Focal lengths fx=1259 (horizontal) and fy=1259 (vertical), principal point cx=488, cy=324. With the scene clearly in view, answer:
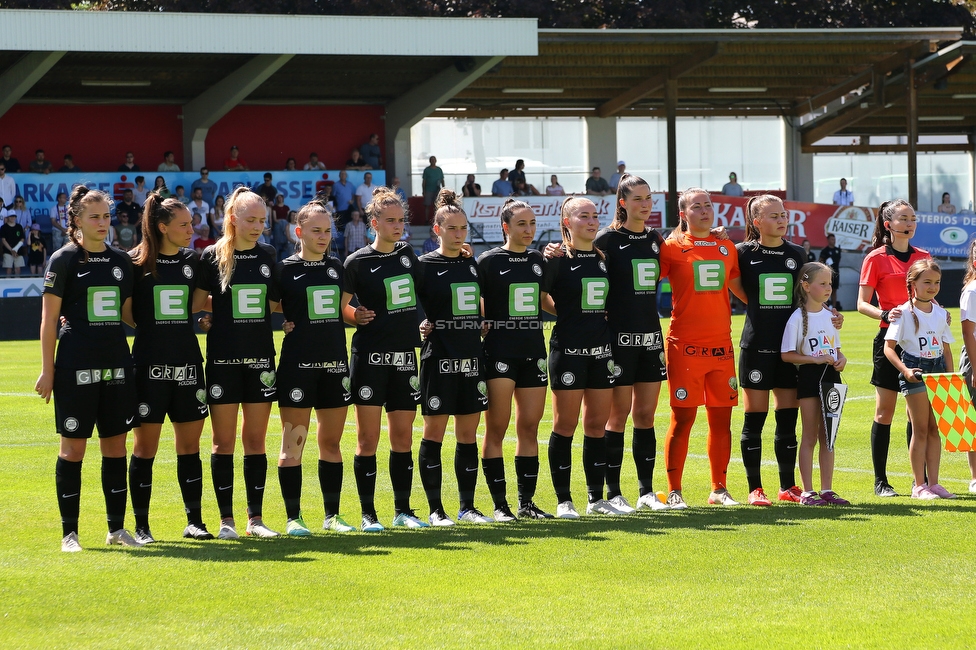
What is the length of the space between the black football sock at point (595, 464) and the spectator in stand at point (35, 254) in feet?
66.5

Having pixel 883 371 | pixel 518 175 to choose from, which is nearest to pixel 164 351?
pixel 883 371

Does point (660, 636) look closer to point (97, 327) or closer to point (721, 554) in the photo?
point (721, 554)

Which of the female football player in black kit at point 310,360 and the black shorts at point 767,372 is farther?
the black shorts at point 767,372

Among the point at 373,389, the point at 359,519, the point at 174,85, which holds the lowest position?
the point at 359,519

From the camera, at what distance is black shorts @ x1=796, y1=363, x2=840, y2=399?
7.87 m

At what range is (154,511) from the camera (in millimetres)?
8047

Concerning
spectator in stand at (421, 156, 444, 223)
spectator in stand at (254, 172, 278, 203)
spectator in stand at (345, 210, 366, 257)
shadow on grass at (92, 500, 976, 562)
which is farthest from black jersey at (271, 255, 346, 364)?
spectator in stand at (421, 156, 444, 223)

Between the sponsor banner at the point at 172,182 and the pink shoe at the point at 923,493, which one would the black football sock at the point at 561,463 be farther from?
the sponsor banner at the point at 172,182

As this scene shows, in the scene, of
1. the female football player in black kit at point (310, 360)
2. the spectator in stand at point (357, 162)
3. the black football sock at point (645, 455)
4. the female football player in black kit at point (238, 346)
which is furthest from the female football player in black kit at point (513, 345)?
the spectator in stand at point (357, 162)

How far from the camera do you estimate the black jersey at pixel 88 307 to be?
21.7 feet

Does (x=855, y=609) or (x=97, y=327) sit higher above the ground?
(x=97, y=327)

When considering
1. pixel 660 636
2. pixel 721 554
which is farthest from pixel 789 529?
pixel 660 636

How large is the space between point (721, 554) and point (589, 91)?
102 ft

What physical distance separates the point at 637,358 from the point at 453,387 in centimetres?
121
